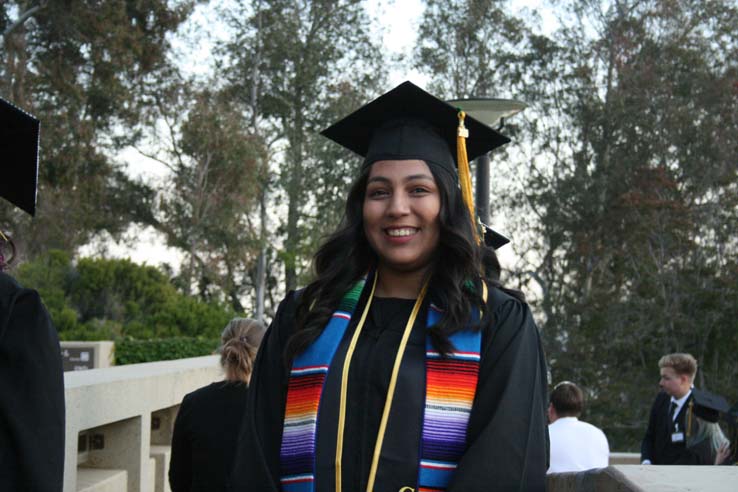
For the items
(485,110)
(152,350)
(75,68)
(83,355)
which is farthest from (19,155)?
(75,68)

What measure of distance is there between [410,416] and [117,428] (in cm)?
301

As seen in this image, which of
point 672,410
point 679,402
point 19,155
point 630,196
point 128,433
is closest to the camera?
point 19,155

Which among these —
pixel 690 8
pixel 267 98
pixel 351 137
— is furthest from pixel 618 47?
pixel 351 137

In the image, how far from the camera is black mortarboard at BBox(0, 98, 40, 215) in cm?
315

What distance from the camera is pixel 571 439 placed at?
6.21m

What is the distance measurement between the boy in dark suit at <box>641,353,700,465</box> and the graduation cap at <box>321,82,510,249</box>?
454 cm

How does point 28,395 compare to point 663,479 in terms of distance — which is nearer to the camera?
point 663,479

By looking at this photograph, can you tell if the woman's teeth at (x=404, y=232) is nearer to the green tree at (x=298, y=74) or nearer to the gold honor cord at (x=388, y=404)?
the gold honor cord at (x=388, y=404)

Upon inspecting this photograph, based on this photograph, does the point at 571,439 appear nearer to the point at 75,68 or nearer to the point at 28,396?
the point at 28,396

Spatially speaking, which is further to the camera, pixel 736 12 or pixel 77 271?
pixel 736 12

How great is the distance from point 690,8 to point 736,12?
49.1 inches

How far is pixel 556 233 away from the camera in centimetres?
2912

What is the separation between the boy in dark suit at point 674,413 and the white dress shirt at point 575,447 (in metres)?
1.54

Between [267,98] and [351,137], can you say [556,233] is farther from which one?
[351,137]
